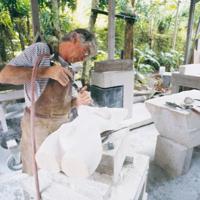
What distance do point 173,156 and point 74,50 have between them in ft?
5.15

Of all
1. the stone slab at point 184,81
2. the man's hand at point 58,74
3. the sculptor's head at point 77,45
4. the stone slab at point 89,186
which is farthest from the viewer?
the stone slab at point 184,81

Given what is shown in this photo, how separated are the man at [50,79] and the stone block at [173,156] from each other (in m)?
1.21

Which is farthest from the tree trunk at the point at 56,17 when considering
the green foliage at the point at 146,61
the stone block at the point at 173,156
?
the green foliage at the point at 146,61

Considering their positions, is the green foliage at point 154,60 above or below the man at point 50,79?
below

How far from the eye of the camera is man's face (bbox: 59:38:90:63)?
4.66 ft

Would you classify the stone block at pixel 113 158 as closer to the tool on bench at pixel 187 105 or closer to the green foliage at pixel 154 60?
the tool on bench at pixel 187 105

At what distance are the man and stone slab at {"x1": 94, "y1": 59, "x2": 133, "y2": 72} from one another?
55.5 inches

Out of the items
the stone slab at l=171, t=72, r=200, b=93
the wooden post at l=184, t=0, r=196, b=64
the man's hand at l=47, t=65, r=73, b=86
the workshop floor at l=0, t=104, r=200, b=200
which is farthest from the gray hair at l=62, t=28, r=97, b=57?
the wooden post at l=184, t=0, r=196, b=64

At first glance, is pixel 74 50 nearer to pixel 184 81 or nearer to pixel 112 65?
pixel 112 65

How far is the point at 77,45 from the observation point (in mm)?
1419

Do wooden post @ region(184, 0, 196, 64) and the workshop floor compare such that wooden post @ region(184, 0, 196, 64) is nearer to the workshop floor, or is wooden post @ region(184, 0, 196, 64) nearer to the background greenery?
the background greenery

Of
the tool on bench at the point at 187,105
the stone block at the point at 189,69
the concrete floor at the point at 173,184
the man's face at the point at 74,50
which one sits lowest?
the concrete floor at the point at 173,184

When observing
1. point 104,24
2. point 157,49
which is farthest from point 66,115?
point 157,49

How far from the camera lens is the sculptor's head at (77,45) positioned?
55.7 inches
